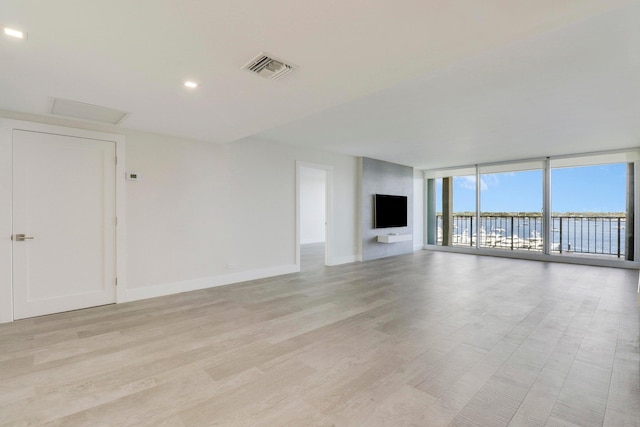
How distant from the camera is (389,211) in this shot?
7.59 m

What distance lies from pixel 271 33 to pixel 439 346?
2.77 m

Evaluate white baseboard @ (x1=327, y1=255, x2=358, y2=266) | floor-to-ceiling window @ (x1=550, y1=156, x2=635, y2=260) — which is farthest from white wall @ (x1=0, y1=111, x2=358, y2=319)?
floor-to-ceiling window @ (x1=550, y1=156, x2=635, y2=260)

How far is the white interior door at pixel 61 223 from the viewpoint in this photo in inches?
129

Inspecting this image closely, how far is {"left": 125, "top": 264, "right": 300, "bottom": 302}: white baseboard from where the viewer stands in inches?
156

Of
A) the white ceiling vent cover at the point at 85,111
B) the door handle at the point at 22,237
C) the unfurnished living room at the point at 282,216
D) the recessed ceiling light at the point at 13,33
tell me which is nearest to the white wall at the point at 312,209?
the unfurnished living room at the point at 282,216

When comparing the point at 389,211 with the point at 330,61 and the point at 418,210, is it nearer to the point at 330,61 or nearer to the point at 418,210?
the point at 418,210

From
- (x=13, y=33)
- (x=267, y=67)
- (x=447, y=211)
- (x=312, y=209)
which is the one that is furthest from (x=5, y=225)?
(x=447, y=211)

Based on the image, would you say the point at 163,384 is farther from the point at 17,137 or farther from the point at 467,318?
the point at 17,137

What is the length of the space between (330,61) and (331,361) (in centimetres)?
231

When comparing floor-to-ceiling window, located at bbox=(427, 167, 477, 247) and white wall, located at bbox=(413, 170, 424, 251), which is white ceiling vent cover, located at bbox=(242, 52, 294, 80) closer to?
white wall, located at bbox=(413, 170, 424, 251)

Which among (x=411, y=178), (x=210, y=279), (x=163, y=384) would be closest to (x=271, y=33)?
(x=163, y=384)

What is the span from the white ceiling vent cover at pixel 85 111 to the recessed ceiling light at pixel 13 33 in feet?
3.94

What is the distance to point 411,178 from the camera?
28.1 feet

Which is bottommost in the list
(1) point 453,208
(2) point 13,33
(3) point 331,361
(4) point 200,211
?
(3) point 331,361
